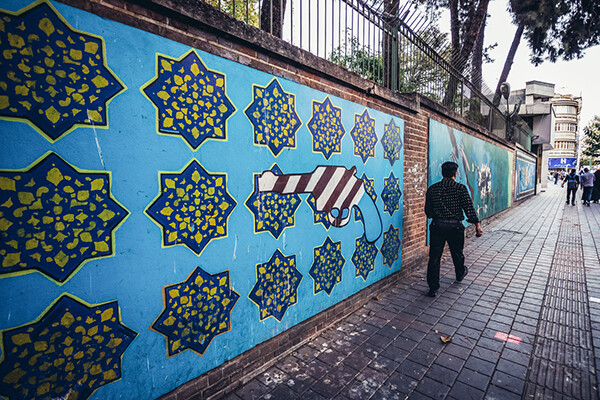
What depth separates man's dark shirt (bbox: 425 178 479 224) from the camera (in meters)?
3.91

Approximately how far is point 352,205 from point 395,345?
1553mm

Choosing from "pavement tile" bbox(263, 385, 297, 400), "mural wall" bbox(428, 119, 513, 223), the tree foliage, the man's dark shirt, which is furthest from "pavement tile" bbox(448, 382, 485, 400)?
the tree foliage

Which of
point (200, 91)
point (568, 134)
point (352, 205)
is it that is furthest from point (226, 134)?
point (568, 134)

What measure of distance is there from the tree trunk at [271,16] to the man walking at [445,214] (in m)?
2.79

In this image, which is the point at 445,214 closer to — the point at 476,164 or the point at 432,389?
the point at 432,389

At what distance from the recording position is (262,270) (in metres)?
2.53

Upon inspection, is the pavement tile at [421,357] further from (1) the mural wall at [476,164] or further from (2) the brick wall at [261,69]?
(1) the mural wall at [476,164]

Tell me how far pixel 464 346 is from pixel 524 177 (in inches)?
770

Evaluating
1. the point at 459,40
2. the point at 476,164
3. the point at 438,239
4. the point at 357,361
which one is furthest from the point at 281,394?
the point at 459,40

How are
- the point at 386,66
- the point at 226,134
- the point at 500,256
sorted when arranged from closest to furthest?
the point at 226,134, the point at 386,66, the point at 500,256

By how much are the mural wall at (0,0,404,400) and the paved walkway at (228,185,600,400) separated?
0.55 m

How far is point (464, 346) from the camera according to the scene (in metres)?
2.85

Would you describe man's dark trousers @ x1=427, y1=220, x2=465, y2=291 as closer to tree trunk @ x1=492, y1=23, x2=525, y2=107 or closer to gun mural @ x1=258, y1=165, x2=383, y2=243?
gun mural @ x1=258, y1=165, x2=383, y2=243

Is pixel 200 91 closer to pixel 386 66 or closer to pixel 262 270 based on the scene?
pixel 262 270
